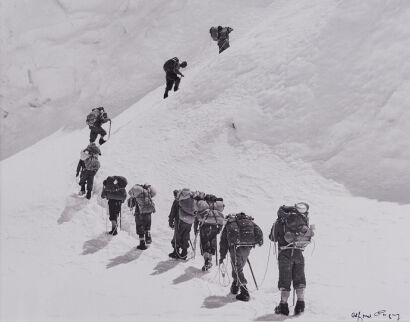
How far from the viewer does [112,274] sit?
12258 millimetres

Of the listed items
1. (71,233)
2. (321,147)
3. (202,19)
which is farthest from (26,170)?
(202,19)

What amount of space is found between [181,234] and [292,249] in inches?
163

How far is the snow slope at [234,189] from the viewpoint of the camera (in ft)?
35.0

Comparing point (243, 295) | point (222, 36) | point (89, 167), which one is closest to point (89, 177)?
point (89, 167)

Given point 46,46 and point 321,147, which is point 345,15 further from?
point 46,46

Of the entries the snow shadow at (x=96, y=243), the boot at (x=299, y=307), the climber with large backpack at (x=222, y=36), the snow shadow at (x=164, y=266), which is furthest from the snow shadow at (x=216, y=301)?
the climber with large backpack at (x=222, y=36)

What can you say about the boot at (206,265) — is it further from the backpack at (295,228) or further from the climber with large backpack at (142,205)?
the backpack at (295,228)

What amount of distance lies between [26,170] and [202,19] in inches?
622

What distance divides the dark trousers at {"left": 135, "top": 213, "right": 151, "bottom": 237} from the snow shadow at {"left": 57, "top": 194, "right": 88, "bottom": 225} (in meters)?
2.86

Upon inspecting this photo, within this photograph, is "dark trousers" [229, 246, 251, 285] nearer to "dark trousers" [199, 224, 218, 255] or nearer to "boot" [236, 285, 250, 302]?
"boot" [236, 285, 250, 302]

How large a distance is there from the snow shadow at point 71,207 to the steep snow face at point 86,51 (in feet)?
41.8

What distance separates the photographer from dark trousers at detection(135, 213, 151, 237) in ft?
44.3

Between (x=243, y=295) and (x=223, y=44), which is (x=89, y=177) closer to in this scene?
(x=243, y=295)
